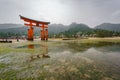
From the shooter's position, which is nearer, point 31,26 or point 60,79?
point 60,79

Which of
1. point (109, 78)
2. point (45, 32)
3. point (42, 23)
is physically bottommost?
point (109, 78)

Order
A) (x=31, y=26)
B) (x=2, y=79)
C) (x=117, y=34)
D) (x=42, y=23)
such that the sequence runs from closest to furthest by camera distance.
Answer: (x=2, y=79), (x=31, y=26), (x=42, y=23), (x=117, y=34)

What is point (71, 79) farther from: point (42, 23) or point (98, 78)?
point (42, 23)

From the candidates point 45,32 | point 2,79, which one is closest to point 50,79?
point 2,79

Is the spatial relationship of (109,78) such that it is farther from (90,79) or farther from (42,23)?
(42,23)

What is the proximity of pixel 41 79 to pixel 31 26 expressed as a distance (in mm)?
27467

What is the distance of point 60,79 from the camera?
377 cm

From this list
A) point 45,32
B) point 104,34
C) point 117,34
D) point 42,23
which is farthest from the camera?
point 117,34

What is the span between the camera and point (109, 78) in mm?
3871

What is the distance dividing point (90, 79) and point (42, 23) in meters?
30.7

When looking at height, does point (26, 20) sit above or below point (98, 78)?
above

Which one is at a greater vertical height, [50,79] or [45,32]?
[45,32]

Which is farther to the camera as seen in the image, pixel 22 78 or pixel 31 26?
pixel 31 26

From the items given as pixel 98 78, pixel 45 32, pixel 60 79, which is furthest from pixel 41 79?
pixel 45 32
